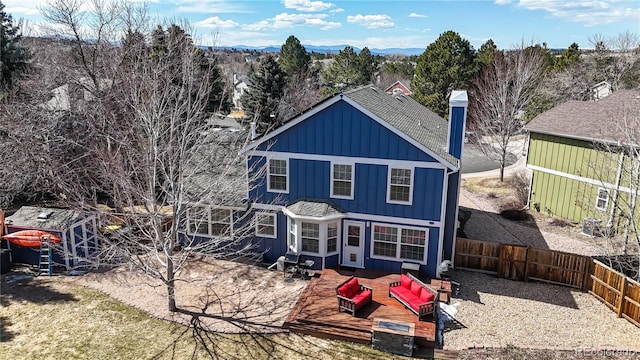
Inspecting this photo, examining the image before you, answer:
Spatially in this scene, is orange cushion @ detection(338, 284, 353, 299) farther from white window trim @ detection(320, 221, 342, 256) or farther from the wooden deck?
white window trim @ detection(320, 221, 342, 256)

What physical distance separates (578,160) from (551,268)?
30.0 feet

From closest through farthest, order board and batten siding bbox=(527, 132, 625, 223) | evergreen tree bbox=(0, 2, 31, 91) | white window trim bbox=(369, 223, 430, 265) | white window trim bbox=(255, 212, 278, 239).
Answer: white window trim bbox=(369, 223, 430, 265)
white window trim bbox=(255, 212, 278, 239)
board and batten siding bbox=(527, 132, 625, 223)
evergreen tree bbox=(0, 2, 31, 91)

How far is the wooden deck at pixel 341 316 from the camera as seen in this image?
12.7m

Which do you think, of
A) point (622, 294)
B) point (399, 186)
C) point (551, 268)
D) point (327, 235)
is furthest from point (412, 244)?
point (622, 294)

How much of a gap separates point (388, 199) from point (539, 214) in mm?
13111

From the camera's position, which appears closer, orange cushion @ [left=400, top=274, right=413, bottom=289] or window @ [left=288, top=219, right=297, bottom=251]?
orange cushion @ [left=400, top=274, right=413, bottom=289]

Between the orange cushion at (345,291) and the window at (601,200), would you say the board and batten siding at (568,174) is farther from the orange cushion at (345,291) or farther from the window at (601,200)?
the orange cushion at (345,291)

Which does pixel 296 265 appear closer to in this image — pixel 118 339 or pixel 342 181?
pixel 342 181

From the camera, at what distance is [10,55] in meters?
27.0

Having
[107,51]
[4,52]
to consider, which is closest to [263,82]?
[107,51]

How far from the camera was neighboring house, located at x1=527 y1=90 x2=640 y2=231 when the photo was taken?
2070cm

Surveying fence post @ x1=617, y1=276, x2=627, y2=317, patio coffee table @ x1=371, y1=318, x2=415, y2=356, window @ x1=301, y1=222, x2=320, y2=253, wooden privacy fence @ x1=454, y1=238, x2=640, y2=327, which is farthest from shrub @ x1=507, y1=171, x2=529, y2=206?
patio coffee table @ x1=371, y1=318, x2=415, y2=356

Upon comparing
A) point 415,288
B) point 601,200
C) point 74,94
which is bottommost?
point 415,288

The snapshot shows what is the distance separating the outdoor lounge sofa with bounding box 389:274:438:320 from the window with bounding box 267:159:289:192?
602 centimetres
